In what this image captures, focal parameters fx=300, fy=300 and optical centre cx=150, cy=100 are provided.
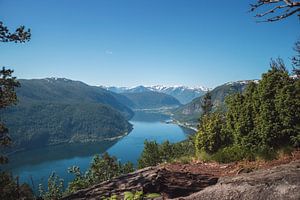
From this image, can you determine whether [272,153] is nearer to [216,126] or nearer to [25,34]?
[216,126]

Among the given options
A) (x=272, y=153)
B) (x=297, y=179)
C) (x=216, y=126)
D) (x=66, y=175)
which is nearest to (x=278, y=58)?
(x=216, y=126)

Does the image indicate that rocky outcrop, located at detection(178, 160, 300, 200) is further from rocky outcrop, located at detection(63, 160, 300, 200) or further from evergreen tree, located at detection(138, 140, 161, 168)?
evergreen tree, located at detection(138, 140, 161, 168)

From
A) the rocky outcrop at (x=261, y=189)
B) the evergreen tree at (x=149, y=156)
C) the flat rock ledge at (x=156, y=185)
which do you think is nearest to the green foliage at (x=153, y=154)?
the evergreen tree at (x=149, y=156)

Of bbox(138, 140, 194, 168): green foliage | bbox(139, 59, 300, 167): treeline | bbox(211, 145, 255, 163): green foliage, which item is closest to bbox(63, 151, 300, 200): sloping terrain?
bbox(211, 145, 255, 163): green foliage

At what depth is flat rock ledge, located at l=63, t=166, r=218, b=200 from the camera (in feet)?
32.1

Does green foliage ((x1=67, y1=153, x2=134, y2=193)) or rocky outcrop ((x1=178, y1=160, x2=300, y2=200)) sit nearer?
rocky outcrop ((x1=178, y1=160, x2=300, y2=200))

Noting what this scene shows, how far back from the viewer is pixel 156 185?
32.8 ft

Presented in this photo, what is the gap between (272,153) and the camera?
13.0 m

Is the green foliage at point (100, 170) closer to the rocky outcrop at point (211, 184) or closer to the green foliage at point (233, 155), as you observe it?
the green foliage at point (233, 155)

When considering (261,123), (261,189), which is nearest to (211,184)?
(261,189)

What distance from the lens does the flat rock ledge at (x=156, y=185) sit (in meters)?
9.80

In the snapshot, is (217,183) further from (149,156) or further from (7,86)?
(149,156)

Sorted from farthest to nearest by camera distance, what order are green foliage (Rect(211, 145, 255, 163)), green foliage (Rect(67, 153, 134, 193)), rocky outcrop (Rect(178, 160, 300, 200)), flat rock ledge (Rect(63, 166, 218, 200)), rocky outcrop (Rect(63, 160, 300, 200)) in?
green foliage (Rect(67, 153, 134, 193)) → green foliage (Rect(211, 145, 255, 163)) → flat rock ledge (Rect(63, 166, 218, 200)) → rocky outcrop (Rect(63, 160, 300, 200)) → rocky outcrop (Rect(178, 160, 300, 200))

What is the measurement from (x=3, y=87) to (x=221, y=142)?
13.2 metres
